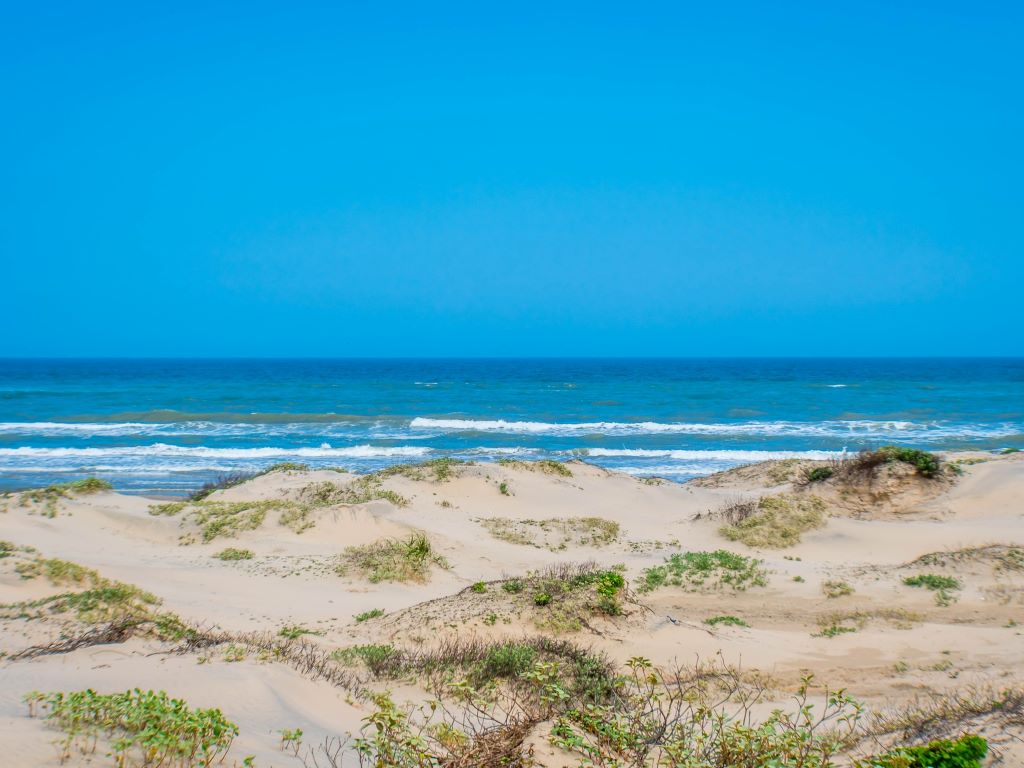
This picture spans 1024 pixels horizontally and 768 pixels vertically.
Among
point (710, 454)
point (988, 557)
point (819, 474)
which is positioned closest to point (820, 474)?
point (819, 474)

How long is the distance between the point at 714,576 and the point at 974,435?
31.7 meters

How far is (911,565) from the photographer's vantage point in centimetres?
1240

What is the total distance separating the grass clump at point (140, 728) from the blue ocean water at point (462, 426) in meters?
20.4

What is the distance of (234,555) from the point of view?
13.8 m

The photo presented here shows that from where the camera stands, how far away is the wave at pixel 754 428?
3816 cm

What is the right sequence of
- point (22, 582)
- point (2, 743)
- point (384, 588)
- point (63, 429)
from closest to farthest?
point (2, 743), point (22, 582), point (384, 588), point (63, 429)

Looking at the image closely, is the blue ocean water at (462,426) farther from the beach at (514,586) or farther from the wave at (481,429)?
the beach at (514,586)

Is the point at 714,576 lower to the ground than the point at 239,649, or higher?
lower

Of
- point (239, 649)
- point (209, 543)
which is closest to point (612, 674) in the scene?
point (239, 649)

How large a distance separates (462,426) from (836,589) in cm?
3218

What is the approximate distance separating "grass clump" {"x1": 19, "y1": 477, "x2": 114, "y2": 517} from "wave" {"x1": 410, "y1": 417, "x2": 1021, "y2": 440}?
79.0 feet

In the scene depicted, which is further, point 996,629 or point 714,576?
point 714,576

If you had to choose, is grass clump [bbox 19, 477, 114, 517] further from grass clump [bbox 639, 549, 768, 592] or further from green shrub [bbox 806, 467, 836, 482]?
green shrub [bbox 806, 467, 836, 482]

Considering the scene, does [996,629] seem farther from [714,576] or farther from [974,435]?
[974,435]
